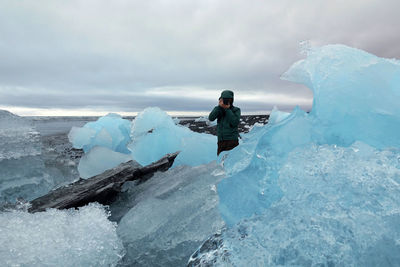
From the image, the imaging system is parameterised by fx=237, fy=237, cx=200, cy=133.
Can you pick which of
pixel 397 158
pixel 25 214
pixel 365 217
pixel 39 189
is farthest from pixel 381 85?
pixel 39 189

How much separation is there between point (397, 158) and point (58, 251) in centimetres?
253

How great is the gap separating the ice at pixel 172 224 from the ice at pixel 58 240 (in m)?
0.22

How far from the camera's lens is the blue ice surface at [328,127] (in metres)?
1.83

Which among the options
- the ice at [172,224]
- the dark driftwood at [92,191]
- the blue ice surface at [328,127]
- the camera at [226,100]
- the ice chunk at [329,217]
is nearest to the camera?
the ice chunk at [329,217]

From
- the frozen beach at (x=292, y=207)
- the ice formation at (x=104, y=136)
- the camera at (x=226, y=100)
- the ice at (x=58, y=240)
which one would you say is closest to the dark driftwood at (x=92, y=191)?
the frozen beach at (x=292, y=207)

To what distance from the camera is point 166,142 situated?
18.9 ft

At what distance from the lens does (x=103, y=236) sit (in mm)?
2037

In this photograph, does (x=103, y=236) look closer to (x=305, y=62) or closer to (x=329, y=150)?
(x=329, y=150)

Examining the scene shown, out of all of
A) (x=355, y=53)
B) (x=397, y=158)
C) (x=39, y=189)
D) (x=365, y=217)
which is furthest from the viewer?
(x=39, y=189)

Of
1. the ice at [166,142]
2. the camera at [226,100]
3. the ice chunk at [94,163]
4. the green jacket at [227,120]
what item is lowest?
the ice chunk at [94,163]

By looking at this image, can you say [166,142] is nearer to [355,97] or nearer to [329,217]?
[355,97]

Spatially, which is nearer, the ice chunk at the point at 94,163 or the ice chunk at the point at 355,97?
the ice chunk at the point at 355,97

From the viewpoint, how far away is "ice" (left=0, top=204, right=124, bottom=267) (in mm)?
1694

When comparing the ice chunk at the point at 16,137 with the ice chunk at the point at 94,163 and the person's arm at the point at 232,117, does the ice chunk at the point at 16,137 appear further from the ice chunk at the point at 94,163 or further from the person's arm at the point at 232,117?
the person's arm at the point at 232,117
